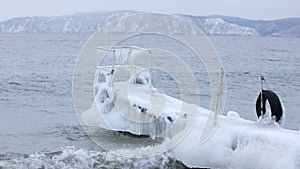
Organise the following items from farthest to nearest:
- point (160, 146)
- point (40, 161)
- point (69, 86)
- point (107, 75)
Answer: point (69, 86) < point (107, 75) < point (160, 146) < point (40, 161)

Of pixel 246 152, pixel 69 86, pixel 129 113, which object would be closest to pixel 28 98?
pixel 69 86

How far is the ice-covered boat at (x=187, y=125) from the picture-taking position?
1045 cm

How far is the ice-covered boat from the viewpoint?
34.3 feet

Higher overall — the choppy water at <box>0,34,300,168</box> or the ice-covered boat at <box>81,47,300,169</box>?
the ice-covered boat at <box>81,47,300,169</box>

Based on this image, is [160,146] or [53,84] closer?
[160,146]

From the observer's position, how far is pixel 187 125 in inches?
501

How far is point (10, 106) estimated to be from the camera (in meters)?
20.9

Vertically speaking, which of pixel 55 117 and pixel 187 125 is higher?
pixel 187 125

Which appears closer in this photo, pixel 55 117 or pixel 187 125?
pixel 187 125

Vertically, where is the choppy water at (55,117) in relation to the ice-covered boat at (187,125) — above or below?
below

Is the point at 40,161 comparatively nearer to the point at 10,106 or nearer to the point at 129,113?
the point at 129,113

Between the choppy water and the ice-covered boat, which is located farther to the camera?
the choppy water

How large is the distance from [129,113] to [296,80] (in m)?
21.9

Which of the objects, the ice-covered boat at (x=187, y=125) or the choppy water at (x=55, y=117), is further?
the choppy water at (x=55, y=117)
